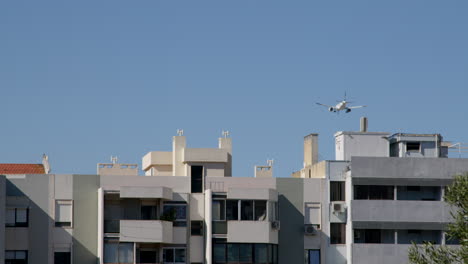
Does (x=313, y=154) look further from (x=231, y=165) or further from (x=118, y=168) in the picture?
(x=118, y=168)

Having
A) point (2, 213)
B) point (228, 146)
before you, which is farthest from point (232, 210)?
point (2, 213)

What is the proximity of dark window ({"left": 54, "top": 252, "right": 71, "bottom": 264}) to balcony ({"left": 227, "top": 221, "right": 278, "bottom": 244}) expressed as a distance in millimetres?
9905

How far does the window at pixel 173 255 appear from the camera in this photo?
8744 cm

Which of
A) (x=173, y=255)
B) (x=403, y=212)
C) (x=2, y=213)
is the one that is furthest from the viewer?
(x=403, y=212)

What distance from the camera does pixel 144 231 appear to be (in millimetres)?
86250

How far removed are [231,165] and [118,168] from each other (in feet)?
24.3

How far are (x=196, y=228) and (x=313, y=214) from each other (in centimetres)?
762

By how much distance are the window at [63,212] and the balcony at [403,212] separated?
1793 centimetres

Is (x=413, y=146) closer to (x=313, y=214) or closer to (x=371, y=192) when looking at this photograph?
(x=371, y=192)

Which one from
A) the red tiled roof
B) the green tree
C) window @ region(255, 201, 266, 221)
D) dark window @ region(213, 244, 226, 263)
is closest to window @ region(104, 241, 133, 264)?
dark window @ region(213, 244, 226, 263)

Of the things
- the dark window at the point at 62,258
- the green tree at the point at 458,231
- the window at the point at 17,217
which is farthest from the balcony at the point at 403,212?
the window at the point at 17,217

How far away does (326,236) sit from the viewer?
89.8 m

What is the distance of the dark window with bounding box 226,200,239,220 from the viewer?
88.1 m

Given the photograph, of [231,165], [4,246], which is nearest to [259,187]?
[231,165]
